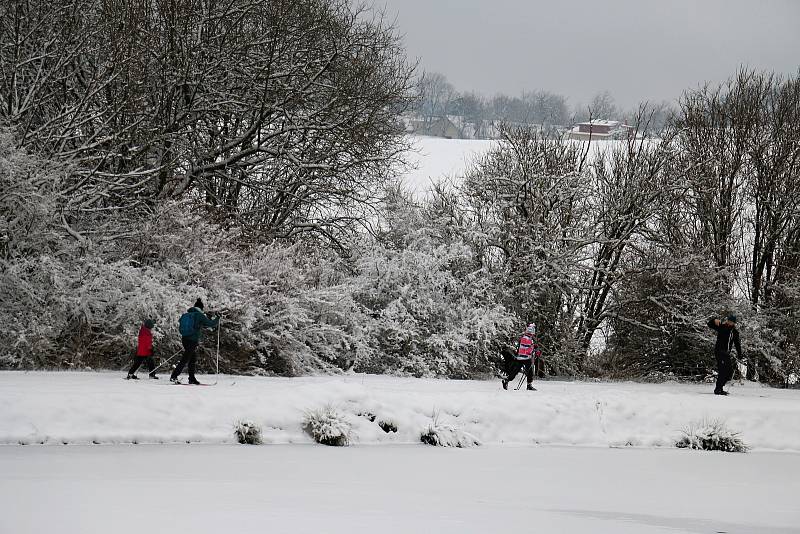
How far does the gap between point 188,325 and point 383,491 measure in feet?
23.3

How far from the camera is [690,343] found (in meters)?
26.8

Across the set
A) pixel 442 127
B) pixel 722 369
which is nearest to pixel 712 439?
pixel 722 369

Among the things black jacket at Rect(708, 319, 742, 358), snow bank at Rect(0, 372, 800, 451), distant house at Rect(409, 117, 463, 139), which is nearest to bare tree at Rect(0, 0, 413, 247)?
snow bank at Rect(0, 372, 800, 451)

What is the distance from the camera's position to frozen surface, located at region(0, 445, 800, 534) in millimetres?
9500

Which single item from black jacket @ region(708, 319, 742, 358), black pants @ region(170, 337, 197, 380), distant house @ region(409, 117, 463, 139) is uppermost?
distant house @ region(409, 117, 463, 139)

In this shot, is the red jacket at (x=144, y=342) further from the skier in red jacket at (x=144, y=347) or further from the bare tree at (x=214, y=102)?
the bare tree at (x=214, y=102)

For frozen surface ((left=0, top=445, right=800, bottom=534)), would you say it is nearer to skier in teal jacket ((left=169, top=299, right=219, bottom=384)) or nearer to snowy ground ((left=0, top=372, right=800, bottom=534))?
snowy ground ((left=0, top=372, right=800, bottom=534))

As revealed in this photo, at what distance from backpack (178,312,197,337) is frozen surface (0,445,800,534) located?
357 centimetres

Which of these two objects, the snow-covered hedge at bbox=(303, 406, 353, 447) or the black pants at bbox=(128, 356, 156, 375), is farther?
the black pants at bbox=(128, 356, 156, 375)

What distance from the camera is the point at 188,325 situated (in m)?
17.8

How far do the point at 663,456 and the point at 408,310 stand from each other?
903 centimetres

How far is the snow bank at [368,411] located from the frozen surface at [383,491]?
0.56 meters

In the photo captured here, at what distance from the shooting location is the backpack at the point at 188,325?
58.2ft

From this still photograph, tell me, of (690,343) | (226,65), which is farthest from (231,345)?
(690,343)
